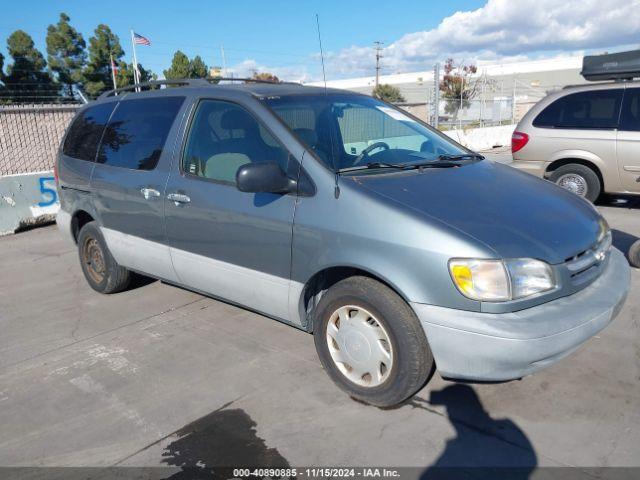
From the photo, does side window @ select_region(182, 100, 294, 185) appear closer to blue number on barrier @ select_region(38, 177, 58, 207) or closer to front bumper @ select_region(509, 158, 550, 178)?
blue number on barrier @ select_region(38, 177, 58, 207)

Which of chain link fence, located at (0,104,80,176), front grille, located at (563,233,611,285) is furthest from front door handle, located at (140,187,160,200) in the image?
chain link fence, located at (0,104,80,176)

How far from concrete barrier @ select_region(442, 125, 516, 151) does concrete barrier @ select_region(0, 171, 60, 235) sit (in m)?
13.3

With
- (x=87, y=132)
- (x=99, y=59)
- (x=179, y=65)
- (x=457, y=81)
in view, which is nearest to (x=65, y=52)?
(x=99, y=59)

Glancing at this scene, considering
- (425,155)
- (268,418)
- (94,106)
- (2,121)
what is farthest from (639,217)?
(2,121)

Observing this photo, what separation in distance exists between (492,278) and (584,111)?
6.21 m

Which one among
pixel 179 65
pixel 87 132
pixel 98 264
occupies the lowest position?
pixel 98 264

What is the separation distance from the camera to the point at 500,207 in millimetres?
2973

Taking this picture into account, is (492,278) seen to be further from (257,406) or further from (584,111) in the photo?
(584,111)

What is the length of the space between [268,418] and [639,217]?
646cm

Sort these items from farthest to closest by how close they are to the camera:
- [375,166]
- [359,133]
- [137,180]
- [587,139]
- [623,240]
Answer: [587,139] → [623,240] → [137,180] → [359,133] → [375,166]

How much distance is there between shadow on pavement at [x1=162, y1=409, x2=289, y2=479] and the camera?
8.64ft

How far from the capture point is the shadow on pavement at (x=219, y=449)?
8.64 ft

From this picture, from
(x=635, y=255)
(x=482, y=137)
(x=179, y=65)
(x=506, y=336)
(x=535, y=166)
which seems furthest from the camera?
(x=179, y=65)

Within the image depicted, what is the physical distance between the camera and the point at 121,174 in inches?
173
